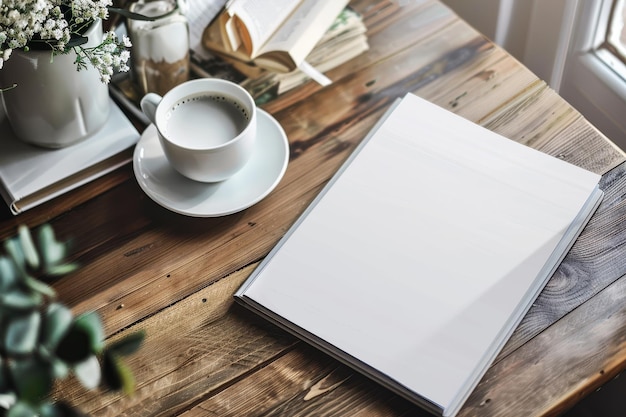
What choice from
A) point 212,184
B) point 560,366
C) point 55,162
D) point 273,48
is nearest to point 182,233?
point 212,184

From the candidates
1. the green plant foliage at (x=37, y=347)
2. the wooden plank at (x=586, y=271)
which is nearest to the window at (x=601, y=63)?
the wooden plank at (x=586, y=271)

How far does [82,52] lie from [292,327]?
376mm

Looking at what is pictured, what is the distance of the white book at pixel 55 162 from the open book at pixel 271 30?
19 centimetres

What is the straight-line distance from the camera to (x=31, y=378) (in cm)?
37

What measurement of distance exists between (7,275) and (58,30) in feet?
1.42

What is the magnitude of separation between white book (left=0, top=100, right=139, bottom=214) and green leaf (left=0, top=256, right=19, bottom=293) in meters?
0.51

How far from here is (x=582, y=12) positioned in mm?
1202

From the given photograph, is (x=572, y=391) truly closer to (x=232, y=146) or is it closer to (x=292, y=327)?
(x=292, y=327)

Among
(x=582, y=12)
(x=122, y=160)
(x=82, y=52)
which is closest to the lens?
(x=82, y=52)

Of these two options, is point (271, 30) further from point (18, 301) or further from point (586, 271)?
point (18, 301)

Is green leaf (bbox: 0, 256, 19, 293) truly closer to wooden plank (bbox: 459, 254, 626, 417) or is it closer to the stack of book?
wooden plank (bbox: 459, 254, 626, 417)

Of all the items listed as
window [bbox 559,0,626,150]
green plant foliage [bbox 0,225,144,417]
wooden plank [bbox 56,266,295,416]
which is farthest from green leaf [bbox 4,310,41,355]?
window [bbox 559,0,626,150]

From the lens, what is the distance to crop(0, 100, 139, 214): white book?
0.88 metres

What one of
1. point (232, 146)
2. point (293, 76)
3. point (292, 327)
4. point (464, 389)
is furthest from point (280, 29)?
point (464, 389)
